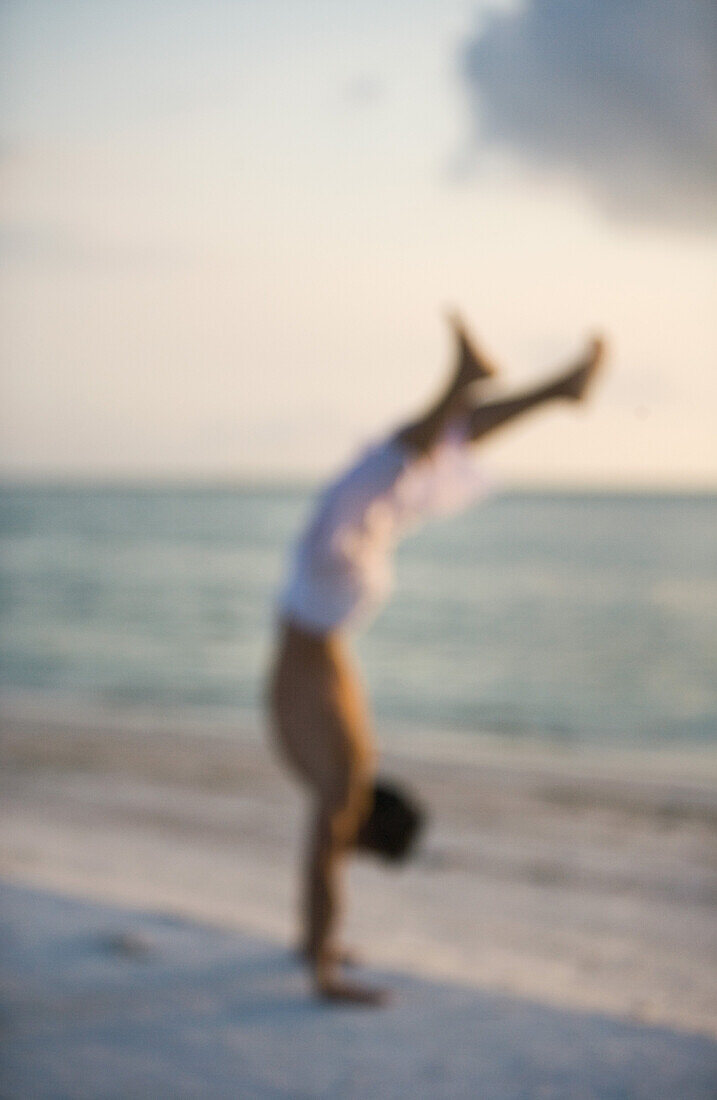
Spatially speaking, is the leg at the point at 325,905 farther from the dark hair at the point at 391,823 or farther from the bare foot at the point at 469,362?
the bare foot at the point at 469,362

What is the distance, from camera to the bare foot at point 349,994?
245 cm

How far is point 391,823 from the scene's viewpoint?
263 cm

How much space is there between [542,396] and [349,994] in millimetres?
1349

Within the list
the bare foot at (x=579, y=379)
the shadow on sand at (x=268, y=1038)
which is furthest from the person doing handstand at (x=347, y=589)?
the shadow on sand at (x=268, y=1038)

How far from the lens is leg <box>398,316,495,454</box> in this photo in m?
2.11

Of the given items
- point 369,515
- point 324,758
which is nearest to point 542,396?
point 369,515

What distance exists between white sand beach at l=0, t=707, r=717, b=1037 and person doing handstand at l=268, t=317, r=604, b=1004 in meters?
0.38

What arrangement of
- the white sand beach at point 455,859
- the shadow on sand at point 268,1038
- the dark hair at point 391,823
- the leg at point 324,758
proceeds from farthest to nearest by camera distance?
the white sand beach at point 455,859 → the dark hair at point 391,823 → the leg at point 324,758 → the shadow on sand at point 268,1038

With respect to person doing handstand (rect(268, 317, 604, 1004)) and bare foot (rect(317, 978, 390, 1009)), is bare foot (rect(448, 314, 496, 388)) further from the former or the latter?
bare foot (rect(317, 978, 390, 1009))

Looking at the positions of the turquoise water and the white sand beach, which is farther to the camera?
the turquoise water

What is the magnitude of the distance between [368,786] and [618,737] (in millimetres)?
7860

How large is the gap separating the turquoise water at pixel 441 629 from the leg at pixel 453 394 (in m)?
1.38

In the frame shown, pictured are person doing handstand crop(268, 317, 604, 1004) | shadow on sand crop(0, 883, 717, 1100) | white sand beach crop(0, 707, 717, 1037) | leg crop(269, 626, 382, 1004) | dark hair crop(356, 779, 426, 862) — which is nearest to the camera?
shadow on sand crop(0, 883, 717, 1100)

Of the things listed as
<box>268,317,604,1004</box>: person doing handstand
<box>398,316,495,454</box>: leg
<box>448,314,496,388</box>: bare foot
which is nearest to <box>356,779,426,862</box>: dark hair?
<box>268,317,604,1004</box>: person doing handstand
